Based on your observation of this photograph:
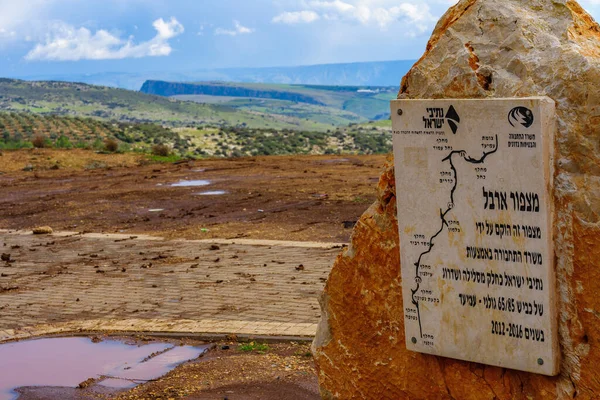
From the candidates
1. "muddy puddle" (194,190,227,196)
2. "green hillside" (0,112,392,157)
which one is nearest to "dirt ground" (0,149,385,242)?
"muddy puddle" (194,190,227,196)

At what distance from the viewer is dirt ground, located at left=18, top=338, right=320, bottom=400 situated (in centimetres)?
646

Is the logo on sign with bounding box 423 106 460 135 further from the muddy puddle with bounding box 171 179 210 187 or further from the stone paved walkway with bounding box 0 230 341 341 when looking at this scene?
the muddy puddle with bounding box 171 179 210 187

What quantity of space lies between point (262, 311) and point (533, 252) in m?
4.88

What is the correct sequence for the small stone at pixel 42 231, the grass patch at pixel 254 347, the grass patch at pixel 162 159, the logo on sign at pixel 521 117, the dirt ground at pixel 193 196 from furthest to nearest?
1. the grass patch at pixel 162 159
2. the dirt ground at pixel 193 196
3. the small stone at pixel 42 231
4. the grass patch at pixel 254 347
5. the logo on sign at pixel 521 117

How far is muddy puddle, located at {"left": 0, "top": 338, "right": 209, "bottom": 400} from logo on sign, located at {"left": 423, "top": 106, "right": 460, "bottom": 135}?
345 cm

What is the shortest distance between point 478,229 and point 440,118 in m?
0.63

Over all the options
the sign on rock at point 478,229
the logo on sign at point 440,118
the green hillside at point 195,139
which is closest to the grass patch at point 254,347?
the sign on rock at point 478,229

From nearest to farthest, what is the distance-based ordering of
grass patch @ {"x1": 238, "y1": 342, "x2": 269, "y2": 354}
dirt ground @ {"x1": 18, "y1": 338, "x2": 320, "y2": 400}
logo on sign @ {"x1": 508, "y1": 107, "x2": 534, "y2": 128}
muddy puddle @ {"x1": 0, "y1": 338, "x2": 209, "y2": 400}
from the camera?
logo on sign @ {"x1": 508, "y1": 107, "x2": 534, "y2": 128}
dirt ground @ {"x1": 18, "y1": 338, "x2": 320, "y2": 400}
muddy puddle @ {"x1": 0, "y1": 338, "x2": 209, "y2": 400}
grass patch @ {"x1": 238, "y1": 342, "x2": 269, "y2": 354}

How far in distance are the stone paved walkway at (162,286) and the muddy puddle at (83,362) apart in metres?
0.39

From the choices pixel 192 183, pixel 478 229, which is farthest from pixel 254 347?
pixel 192 183

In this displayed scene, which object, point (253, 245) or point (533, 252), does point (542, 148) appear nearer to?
point (533, 252)

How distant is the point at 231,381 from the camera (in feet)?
22.0

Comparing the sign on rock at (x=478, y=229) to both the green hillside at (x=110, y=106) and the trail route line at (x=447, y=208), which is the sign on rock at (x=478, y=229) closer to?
the trail route line at (x=447, y=208)

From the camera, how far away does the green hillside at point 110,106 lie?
375 ft
